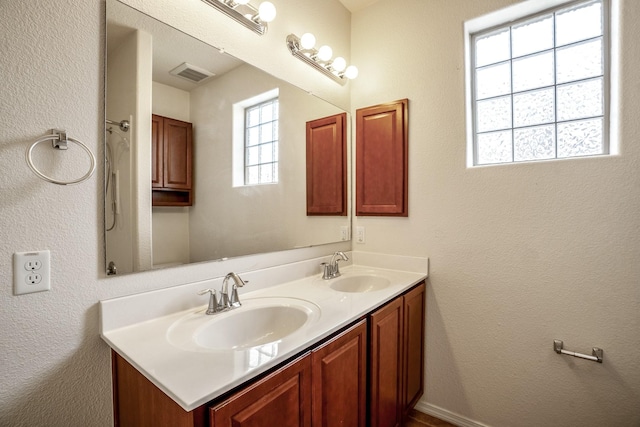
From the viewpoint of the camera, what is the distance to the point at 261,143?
1.50m

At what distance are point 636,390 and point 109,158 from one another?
7.50 feet

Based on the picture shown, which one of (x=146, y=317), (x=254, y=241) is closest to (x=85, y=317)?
(x=146, y=317)

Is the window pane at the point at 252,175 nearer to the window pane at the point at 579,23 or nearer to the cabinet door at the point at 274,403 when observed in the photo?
the cabinet door at the point at 274,403

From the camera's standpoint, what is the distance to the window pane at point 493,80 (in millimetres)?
1654

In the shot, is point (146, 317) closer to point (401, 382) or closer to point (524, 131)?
point (401, 382)

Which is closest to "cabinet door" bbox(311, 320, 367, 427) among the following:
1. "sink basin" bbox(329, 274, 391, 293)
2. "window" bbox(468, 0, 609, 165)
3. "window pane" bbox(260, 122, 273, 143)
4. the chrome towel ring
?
"sink basin" bbox(329, 274, 391, 293)

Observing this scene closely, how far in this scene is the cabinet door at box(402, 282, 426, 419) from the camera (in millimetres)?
1556

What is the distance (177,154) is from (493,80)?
1730 millimetres

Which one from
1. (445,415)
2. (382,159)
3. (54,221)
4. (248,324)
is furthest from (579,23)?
(54,221)

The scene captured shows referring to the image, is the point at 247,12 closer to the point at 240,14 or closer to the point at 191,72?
the point at 240,14

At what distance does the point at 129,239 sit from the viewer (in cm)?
102

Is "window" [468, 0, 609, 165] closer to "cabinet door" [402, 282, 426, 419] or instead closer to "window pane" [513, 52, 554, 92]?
"window pane" [513, 52, 554, 92]

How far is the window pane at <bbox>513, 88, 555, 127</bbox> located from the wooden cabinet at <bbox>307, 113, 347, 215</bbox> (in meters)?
1.00

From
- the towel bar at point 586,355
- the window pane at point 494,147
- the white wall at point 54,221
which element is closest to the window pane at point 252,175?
the white wall at point 54,221
